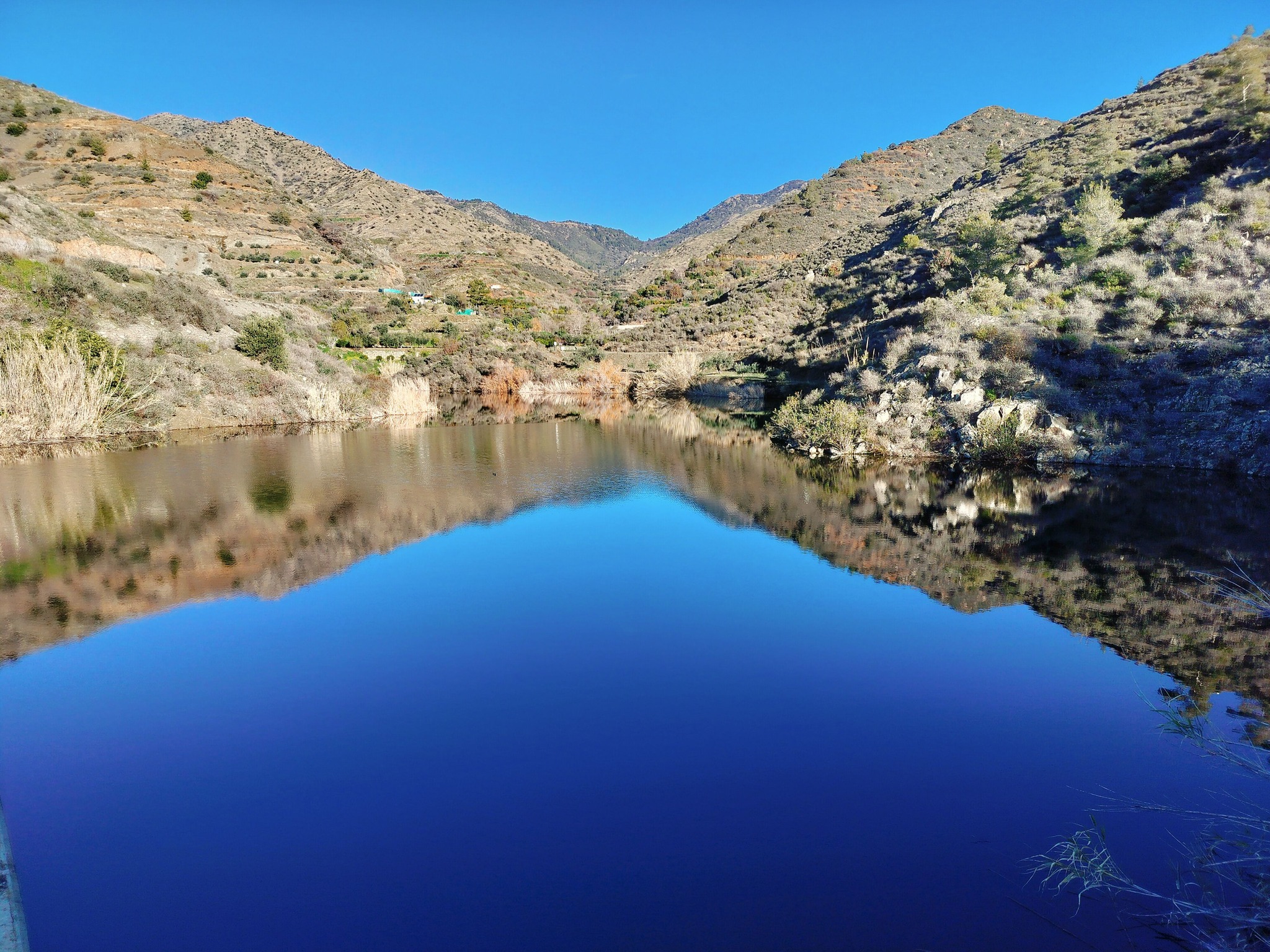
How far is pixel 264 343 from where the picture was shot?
93.8 feet

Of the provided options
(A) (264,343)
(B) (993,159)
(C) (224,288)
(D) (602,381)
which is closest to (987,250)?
(D) (602,381)

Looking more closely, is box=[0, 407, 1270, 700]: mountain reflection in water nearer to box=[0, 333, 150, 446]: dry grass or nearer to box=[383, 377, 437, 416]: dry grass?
box=[0, 333, 150, 446]: dry grass

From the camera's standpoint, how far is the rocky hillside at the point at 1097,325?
17250mm

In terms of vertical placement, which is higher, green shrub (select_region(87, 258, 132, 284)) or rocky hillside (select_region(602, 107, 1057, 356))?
rocky hillside (select_region(602, 107, 1057, 356))

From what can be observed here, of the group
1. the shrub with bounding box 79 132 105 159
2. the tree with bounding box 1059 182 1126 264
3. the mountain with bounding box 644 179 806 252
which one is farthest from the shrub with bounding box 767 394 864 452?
the mountain with bounding box 644 179 806 252

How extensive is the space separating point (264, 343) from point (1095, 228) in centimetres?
3267

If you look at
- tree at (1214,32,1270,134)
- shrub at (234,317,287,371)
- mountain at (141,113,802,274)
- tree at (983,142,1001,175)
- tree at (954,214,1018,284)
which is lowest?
shrub at (234,317,287,371)

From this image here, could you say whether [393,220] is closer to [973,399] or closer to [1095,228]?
[1095,228]

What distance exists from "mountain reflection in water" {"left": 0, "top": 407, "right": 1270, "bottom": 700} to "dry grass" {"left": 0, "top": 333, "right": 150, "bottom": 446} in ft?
9.24

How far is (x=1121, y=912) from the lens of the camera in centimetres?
394

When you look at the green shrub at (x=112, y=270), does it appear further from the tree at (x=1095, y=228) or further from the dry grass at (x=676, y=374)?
the tree at (x=1095, y=228)

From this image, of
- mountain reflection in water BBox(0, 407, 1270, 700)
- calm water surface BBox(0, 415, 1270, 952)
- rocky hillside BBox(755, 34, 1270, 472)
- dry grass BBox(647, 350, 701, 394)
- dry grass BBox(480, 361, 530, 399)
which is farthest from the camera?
dry grass BBox(647, 350, 701, 394)

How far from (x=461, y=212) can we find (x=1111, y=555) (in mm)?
88500

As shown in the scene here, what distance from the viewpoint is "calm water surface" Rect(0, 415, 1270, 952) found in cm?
399
